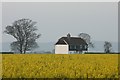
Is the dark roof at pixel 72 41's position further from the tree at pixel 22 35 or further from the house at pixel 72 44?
the tree at pixel 22 35

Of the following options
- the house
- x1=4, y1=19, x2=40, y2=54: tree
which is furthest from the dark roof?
x1=4, y1=19, x2=40, y2=54: tree

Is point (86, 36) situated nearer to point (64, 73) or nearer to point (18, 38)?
point (18, 38)

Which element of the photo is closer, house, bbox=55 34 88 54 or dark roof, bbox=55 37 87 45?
house, bbox=55 34 88 54

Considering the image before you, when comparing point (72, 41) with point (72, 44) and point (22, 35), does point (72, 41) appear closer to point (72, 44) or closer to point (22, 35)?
point (72, 44)

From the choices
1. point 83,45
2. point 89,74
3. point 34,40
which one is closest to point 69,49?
point 83,45

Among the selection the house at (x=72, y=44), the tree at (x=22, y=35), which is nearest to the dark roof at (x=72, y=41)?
the house at (x=72, y=44)

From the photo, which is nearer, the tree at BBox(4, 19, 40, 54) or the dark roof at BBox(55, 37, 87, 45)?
the tree at BBox(4, 19, 40, 54)

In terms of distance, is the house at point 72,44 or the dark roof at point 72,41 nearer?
the house at point 72,44

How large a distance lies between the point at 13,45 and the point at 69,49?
23.0 m

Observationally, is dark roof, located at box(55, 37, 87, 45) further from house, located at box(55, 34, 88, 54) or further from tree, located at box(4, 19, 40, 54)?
tree, located at box(4, 19, 40, 54)

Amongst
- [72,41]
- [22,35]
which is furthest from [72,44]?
[22,35]

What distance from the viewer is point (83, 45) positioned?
273ft

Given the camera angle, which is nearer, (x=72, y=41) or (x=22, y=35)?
(x=22, y=35)

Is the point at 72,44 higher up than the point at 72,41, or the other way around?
the point at 72,41
